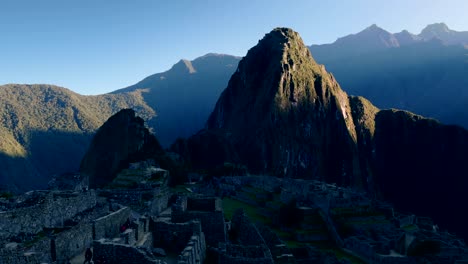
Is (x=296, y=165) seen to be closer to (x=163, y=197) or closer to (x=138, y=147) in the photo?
(x=138, y=147)

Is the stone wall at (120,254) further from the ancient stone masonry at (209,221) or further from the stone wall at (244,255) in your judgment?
the ancient stone masonry at (209,221)

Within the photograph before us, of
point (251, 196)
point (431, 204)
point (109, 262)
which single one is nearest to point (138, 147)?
point (251, 196)

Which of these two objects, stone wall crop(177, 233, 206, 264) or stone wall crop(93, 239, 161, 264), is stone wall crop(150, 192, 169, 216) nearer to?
stone wall crop(177, 233, 206, 264)

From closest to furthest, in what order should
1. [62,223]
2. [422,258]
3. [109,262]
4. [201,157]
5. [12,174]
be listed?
[109,262], [62,223], [422,258], [12,174], [201,157]

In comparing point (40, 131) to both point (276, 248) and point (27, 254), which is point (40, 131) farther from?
point (27, 254)

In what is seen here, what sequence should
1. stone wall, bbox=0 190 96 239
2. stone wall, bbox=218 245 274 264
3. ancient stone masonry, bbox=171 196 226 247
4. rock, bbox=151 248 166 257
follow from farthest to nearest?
ancient stone masonry, bbox=171 196 226 247 → stone wall, bbox=218 245 274 264 → rock, bbox=151 248 166 257 → stone wall, bbox=0 190 96 239

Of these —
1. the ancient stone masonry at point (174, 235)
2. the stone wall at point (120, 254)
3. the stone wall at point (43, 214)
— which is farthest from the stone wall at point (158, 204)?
the stone wall at point (120, 254)

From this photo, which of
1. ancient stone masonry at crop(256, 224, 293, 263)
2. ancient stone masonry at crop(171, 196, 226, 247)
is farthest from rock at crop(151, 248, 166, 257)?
ancient stone masonry at crop(256, 224, 293, 263)
